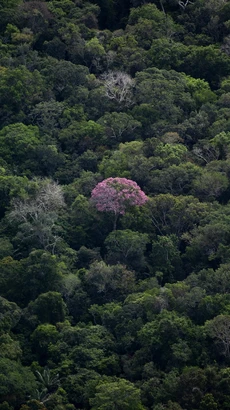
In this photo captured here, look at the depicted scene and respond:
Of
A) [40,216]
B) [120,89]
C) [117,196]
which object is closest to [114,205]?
[117,196]

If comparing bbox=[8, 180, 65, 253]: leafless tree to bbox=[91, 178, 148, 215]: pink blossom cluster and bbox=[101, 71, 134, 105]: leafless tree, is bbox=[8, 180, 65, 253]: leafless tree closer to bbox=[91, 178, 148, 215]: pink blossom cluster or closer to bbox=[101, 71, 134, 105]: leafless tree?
bbox=[91, 178, 148, 215]: pink blossom cluster

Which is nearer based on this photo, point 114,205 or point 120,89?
point 114,205

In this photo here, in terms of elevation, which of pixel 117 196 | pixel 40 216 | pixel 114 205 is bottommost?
pixel 40 216

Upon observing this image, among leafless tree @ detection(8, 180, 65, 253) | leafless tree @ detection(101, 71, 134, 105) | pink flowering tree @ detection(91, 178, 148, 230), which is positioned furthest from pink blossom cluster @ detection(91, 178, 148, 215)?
leafless tree @ detection(101, 71, 134, 105)

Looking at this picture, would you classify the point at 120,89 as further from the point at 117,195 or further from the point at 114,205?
the point at 114,205

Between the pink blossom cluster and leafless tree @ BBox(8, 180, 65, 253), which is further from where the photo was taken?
the pink blossom cluster

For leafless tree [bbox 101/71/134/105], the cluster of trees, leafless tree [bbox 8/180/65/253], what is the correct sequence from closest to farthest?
the cluster of trees < leafless tree [bbox 8/180/65/253] < leafless tree [bbox 101/71/134/105]

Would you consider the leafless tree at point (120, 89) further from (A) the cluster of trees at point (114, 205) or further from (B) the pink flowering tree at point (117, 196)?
(B) the pink flowering tree at point (117, 196)

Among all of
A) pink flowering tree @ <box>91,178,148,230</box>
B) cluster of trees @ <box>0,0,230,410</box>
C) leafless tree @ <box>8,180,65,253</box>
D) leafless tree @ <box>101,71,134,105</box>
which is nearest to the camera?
cluster of trees @ <box>0,0,230,410</box>
